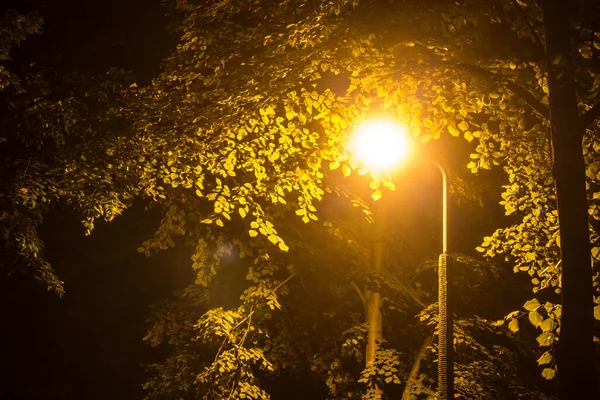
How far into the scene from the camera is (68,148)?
7.91m

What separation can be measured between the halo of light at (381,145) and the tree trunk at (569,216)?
1.63 m

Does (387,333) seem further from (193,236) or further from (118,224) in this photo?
(118,224)

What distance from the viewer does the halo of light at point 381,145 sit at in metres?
5.62

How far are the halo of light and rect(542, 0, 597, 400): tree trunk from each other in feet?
5.35

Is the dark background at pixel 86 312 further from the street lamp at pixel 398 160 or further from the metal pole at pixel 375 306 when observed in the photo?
the street lamp at pixel 398 160

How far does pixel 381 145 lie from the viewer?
5.60 metres

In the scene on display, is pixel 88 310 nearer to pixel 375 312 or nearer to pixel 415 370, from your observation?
pixel 375 312

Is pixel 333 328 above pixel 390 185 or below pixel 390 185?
above

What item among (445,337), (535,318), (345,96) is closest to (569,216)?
(535,318)

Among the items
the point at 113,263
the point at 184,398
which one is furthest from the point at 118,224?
the point at 184,398

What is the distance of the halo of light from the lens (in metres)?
5.62

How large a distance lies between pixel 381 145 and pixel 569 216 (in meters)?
2.03

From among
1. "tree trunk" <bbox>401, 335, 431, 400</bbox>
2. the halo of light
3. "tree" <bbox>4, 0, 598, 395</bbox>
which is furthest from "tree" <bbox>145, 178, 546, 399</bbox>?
the halo of light

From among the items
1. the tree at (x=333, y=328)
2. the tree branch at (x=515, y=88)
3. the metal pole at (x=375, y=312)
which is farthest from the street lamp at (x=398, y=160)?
the metal pole at (x=375, y=312)
